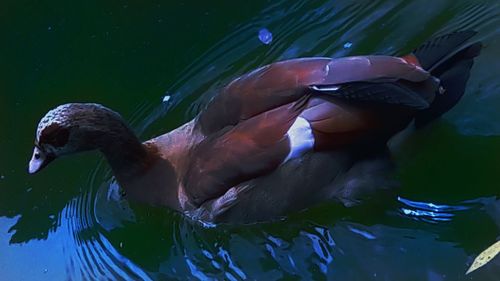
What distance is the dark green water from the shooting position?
3262mm

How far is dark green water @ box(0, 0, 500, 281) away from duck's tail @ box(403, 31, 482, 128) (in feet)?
0.78

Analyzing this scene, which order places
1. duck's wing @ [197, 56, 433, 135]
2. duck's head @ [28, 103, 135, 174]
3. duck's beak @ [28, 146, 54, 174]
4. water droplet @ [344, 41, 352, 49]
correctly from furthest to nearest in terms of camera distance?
1. water droplet @ [344, 41, 352, 49]
2. duck's beak @ [28, 146, 54, 174]
3. duck's head @ [28, 103, 135, 174]
4. duck's wing @ [197, 56, 433, 135]

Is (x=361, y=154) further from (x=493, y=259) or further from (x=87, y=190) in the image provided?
(x=87, y=190)

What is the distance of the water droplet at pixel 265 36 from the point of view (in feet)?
13.6

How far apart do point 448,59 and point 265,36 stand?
1.22 metres

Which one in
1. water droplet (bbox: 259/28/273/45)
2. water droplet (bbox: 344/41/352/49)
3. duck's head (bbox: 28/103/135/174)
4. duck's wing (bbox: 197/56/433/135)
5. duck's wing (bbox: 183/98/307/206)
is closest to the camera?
duck's wing (bbox: 197/56/433/135)

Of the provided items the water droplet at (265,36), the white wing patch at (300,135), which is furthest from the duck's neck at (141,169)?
the water droplet at (265,36)

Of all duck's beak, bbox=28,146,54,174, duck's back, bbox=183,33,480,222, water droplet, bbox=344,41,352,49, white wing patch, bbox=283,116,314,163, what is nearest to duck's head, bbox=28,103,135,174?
duck's beak, bbox=28,146,54,174

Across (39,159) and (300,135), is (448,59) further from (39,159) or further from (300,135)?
(39,159)

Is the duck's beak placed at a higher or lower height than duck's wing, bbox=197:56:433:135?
higher

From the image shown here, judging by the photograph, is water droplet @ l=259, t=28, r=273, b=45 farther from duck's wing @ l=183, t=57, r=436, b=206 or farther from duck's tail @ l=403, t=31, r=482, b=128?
duck's tail @ l=403, t=31, r=482, b=128

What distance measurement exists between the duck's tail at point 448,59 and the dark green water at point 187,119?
0.24 meters

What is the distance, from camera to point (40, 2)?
4574mm

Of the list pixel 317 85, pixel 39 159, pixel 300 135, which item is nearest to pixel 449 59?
pixel 317 85
